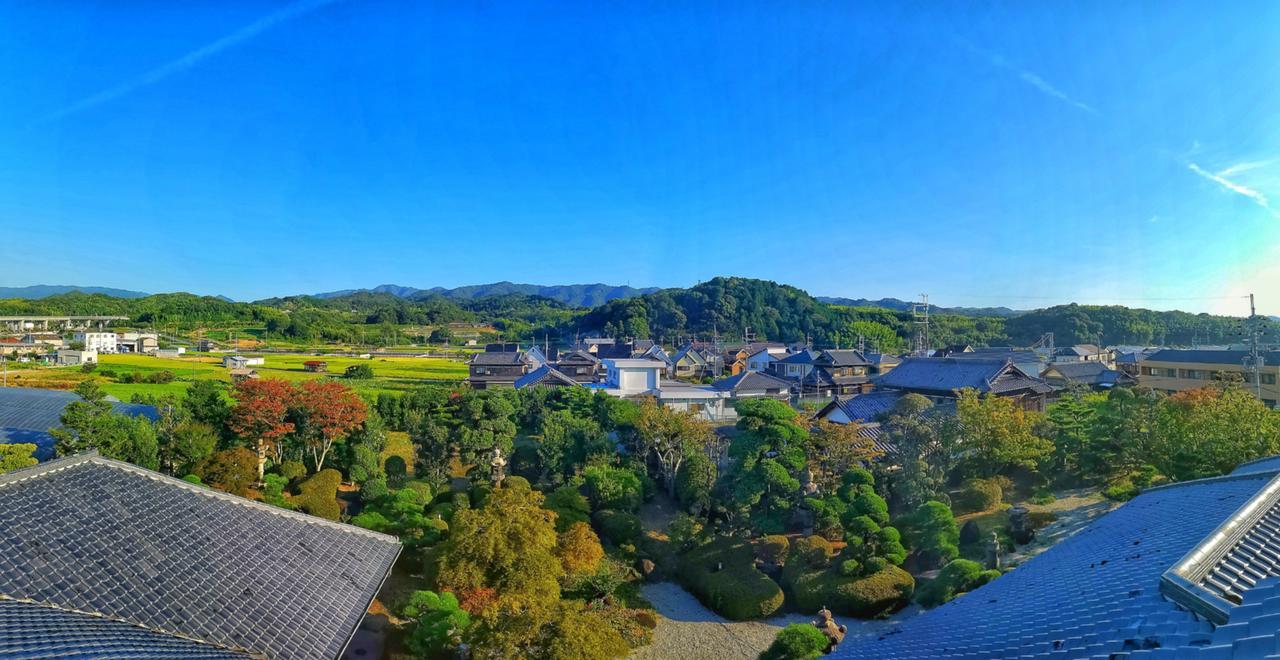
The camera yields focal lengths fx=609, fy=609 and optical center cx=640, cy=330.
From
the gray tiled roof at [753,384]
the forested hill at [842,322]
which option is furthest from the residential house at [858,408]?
the forested hill at [842,322]

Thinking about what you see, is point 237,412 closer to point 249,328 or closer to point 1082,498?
point 1082,498

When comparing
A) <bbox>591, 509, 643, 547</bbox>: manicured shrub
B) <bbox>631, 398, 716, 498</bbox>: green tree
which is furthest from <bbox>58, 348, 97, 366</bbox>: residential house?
<bbox>591, 509, 643, 547</bbox>: manicured shrub

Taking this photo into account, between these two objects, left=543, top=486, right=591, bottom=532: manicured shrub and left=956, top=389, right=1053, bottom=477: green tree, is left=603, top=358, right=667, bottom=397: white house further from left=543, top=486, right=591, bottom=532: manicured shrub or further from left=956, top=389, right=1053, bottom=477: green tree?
left=956, top=389, right=1053, bottom=477: green tree

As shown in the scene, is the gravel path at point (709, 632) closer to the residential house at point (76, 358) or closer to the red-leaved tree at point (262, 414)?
the red-leaved tree at point (262, 414)

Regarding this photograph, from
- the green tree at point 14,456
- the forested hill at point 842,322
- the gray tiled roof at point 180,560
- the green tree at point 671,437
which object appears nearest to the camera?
the gray tiled roof at point 180,560

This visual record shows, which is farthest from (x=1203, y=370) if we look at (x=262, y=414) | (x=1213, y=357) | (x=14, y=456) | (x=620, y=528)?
(x=14, y=456)

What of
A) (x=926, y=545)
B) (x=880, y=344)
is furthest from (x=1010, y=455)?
(x=880, y=344)

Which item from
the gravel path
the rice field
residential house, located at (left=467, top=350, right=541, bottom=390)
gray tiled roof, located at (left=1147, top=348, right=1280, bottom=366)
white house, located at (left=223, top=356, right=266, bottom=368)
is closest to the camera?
the gravel path
